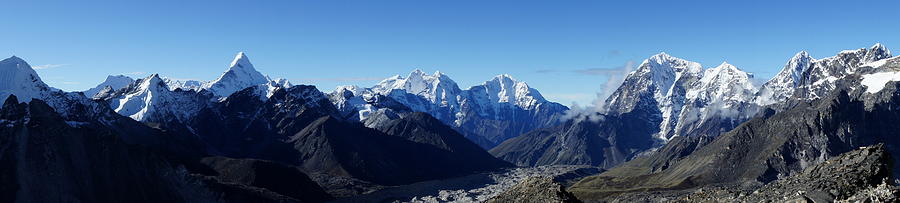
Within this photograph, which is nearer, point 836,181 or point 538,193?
point 836,181

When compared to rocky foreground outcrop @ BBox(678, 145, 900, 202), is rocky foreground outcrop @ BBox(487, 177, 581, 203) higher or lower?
higher

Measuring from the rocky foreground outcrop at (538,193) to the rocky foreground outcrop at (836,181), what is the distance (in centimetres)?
1631

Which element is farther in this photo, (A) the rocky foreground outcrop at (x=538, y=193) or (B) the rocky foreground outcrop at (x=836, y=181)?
(A) the rocky foreground outcrop at (x=538, y=193)

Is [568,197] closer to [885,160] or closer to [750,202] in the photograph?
[750,202]

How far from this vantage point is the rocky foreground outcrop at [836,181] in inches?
1607

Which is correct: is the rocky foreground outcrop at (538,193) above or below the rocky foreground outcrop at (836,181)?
above

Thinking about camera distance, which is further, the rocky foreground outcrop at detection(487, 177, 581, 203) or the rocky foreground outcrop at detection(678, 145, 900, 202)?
the rocky foreground outcrop at detection(487, 177, 581, 203)

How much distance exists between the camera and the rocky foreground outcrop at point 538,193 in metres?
62.6

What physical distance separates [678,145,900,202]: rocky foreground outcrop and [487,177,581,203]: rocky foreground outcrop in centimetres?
1631

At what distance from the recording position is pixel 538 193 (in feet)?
214

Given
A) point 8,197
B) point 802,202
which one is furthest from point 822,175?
point 8,197

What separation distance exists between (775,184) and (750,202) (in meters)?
3.64

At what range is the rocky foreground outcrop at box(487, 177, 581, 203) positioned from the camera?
6262cm

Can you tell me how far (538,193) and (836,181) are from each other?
27.8 metres
